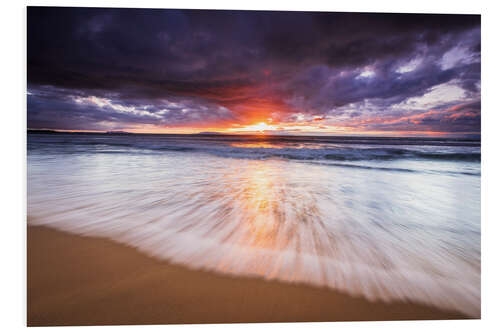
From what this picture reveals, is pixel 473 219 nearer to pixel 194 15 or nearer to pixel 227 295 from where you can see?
pixel 227 295

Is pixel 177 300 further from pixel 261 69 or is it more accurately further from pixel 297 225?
pixel 261 69

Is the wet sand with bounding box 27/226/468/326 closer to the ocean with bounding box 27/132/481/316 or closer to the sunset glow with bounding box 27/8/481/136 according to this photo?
the ocean with bounding box 27/132/481/316

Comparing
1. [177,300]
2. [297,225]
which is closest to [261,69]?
[297,225]

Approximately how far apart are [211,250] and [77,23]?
273cm

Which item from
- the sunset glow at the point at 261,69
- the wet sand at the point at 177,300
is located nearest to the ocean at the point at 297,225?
the wet sand at the point at 177,300

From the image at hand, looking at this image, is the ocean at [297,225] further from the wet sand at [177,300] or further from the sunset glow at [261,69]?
the sunset glow at [261,69]

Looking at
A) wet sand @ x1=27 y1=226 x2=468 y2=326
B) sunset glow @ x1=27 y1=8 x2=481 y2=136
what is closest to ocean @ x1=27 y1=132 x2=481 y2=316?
wet sand @ x1=27 y1=226 x2=468 y2=326

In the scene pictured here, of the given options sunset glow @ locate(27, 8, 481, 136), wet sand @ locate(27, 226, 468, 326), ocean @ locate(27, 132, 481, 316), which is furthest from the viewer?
sunset glow @ locate(27, 8, 481, 136)

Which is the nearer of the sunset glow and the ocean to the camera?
the ocean

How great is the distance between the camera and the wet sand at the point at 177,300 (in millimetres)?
1270

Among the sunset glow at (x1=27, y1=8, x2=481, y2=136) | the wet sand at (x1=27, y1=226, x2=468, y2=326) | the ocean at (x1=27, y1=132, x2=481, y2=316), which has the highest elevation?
the sunset glow at (x1=27, y1=8, x2=481, y2=136)

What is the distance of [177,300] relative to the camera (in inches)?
50.8

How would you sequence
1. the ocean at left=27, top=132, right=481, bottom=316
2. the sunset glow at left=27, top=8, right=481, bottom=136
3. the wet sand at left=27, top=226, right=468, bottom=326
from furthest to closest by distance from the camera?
the sunset glow at left=27, top=8, right=481, bottom=136
the ocean at left=27, top=132, right=481, bottom=316
the wet sand at left=27, top=226, right=468, bottom=326

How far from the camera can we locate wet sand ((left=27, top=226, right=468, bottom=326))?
127cm
